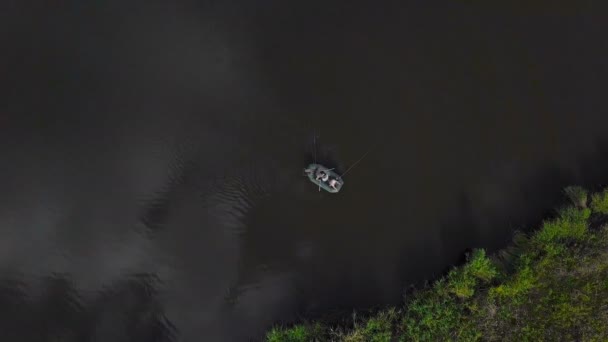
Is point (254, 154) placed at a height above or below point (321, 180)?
above

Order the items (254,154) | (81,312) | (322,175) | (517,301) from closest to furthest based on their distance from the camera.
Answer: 1. (81,312)
2. (517,301)
3. (322,175)
4. (254,154)

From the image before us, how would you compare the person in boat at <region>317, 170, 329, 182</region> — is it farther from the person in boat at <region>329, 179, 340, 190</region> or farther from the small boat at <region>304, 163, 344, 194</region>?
the person in boat at <region>329, 179, 340, 190</region>

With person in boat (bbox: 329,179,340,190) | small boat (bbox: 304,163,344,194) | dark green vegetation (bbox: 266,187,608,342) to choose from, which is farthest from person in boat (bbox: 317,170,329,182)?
dark green vegetation (bbox: 266,187,608,342)

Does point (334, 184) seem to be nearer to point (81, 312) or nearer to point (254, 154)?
point (254, 154)

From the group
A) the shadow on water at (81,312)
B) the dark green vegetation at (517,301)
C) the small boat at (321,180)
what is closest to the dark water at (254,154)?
the shadow on water at (81,312)

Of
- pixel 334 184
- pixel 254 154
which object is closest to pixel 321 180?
pixel 334 184

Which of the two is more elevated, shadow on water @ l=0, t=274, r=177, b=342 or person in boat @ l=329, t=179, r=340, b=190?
person in boat @ l=329, t=179, r=340, b=190

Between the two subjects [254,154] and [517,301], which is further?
[254,154]
